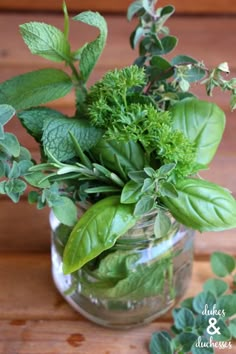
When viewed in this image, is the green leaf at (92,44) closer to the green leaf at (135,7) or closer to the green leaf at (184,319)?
the green leaf at (135,7)

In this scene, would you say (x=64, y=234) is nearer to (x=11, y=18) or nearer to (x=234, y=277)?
(x=234, y=277)

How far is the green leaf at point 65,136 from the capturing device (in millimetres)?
465

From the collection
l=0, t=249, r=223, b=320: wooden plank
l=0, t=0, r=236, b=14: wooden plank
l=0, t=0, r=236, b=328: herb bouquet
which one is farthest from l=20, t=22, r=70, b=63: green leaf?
l=0, t=0, r=236, b=14: wooden plank

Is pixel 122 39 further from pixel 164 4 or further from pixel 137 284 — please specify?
pixel 137 284

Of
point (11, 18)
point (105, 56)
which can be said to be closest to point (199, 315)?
point (105, 56)

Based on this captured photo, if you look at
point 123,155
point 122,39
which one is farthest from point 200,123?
point 122,39

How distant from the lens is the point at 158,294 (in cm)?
57

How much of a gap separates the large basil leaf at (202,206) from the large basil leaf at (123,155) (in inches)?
1.4

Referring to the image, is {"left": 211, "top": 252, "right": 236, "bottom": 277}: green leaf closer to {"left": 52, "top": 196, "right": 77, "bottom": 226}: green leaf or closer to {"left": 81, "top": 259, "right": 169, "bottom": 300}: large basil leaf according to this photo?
{"left": 81, "top": 259, "right": 169, "bottom": 300}: large basil leaf

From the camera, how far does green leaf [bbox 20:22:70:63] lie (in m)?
0.45

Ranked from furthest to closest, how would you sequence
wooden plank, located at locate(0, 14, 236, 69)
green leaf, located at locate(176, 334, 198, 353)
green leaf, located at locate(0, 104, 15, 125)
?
wooden plank, located at locate(0, 14, 236, 69), green leaf, located at locate(176, 334, 198, 353), green leaf, located at locate(0, 104, 15, 125)

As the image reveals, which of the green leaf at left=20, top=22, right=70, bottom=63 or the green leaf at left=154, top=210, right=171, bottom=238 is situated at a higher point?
the green leaf at left=20, top=22, right=70, bottom=63

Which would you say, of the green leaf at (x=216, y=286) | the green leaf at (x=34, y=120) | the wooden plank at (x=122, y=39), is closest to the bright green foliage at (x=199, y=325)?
the green leaf at (x=216, y=286)

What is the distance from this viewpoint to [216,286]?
1.92 ft
